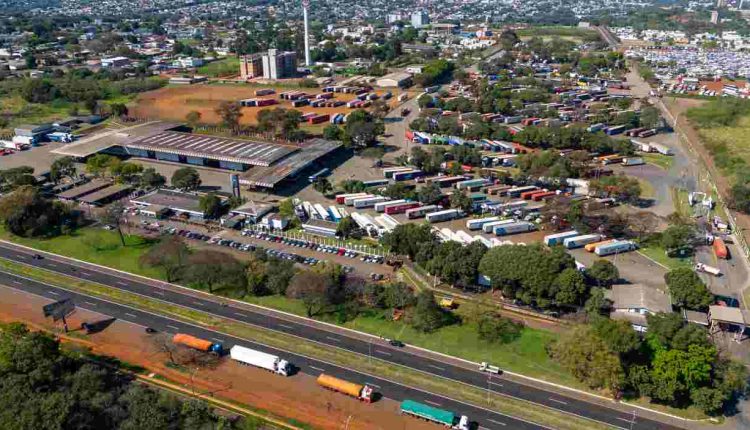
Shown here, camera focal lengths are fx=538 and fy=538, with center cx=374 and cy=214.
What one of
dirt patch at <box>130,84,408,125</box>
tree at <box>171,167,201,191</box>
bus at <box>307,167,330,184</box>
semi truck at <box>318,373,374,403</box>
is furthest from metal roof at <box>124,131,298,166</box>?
semi truck at <box>318,373,374,403</box>

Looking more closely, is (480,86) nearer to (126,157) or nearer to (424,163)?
(424,163)

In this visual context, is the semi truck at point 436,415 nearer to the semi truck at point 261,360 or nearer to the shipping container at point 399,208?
the semi truck at point 261,360

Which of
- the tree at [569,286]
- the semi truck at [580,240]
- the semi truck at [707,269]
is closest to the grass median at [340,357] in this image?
the tree at [569,286]

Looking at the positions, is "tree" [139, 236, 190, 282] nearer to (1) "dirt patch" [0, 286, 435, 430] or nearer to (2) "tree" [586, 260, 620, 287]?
(1) "dirt patch" [0, 286, 435, 430]

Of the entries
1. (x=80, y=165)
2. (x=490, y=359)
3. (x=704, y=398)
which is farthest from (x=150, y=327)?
(x=80, y=165)

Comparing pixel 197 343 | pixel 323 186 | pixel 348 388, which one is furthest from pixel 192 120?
pixel 348 388
